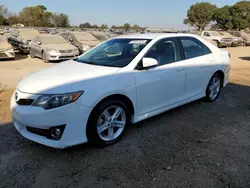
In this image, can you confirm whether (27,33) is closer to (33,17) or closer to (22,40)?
(22,40)

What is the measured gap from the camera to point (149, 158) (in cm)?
307

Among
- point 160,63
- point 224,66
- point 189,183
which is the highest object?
point 160,63

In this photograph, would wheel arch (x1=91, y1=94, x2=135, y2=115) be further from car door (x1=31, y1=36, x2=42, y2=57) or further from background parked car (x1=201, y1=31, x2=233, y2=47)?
background parked car (x1=201, y1=31, x2=233, y2=47)

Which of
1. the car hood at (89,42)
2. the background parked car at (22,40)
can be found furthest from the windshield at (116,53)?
the background parked car at (22,40)

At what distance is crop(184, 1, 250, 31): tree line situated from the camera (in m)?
41.1

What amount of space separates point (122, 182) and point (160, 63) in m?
2.02

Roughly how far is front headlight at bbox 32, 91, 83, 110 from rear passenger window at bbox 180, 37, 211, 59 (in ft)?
7.94

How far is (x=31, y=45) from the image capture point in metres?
13.2

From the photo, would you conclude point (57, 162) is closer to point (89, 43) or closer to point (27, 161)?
point (27, 161)

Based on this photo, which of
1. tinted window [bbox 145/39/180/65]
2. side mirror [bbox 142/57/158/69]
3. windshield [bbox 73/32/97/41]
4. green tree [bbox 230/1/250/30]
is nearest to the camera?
side mirror [bbox 142/57/158/69]

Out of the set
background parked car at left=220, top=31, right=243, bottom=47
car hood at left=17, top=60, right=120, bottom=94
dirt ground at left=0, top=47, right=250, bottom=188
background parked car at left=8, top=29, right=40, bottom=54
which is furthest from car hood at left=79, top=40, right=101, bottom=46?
background parked car at left=220, top=31, right=243, bottom=47

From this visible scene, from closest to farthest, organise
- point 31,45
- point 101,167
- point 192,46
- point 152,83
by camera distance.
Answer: point 101,167 → point 152,83 → point 192,46 → point 31,45

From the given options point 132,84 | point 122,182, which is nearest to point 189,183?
point 122,182

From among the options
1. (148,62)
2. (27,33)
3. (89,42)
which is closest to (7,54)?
(89,42)
